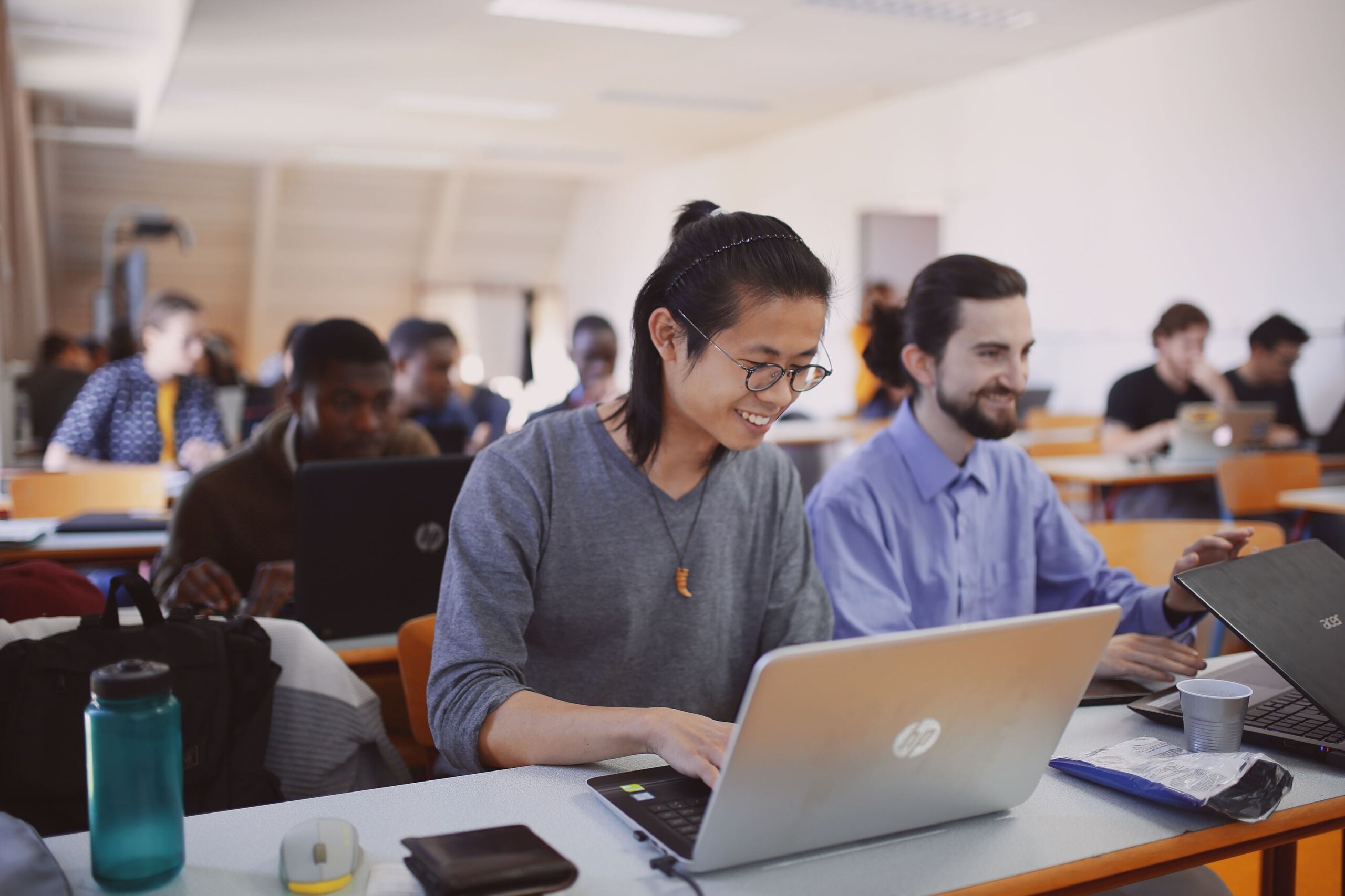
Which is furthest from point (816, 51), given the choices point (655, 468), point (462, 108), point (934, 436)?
point (655, 468)

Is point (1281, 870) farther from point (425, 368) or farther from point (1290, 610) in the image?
point (425, 368)

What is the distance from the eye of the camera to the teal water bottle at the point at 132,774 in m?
0.90

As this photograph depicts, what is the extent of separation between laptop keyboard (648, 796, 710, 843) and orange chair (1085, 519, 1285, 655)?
1496 mm

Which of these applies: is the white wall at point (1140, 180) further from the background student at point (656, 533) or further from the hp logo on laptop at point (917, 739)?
the hp logo on laptop at point (917, 739)

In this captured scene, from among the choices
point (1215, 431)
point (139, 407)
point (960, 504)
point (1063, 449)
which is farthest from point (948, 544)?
point (139, 407)

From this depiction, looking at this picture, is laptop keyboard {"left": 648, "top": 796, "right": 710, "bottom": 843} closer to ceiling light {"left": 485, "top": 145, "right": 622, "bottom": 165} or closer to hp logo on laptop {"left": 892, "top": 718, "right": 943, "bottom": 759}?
hp logo on laptop {"left": 892, "top": 718, "right": 943, "bottom": 759}

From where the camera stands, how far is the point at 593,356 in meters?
4.43

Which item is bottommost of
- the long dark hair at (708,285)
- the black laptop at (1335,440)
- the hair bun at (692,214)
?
the black laptop at (1335,440)

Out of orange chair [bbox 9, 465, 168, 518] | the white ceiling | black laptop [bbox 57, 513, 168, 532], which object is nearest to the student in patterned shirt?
orange chair [bbox 9, 465, 168, 518]

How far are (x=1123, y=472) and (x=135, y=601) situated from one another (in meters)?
3.71

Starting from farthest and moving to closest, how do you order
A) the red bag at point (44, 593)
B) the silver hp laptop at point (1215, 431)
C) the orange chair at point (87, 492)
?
1. the silver hp laptop at point (1215, 431)
2. the orange chair at point (87, 492)
3. the red bag at point (44, 593)

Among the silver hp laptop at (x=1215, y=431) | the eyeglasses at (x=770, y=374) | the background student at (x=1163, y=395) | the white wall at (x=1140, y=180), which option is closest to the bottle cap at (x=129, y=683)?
the eyeglasses at (x=770, y=374)

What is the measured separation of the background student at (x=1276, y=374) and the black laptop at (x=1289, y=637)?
3.57 meters

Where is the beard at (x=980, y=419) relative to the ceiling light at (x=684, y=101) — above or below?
below
